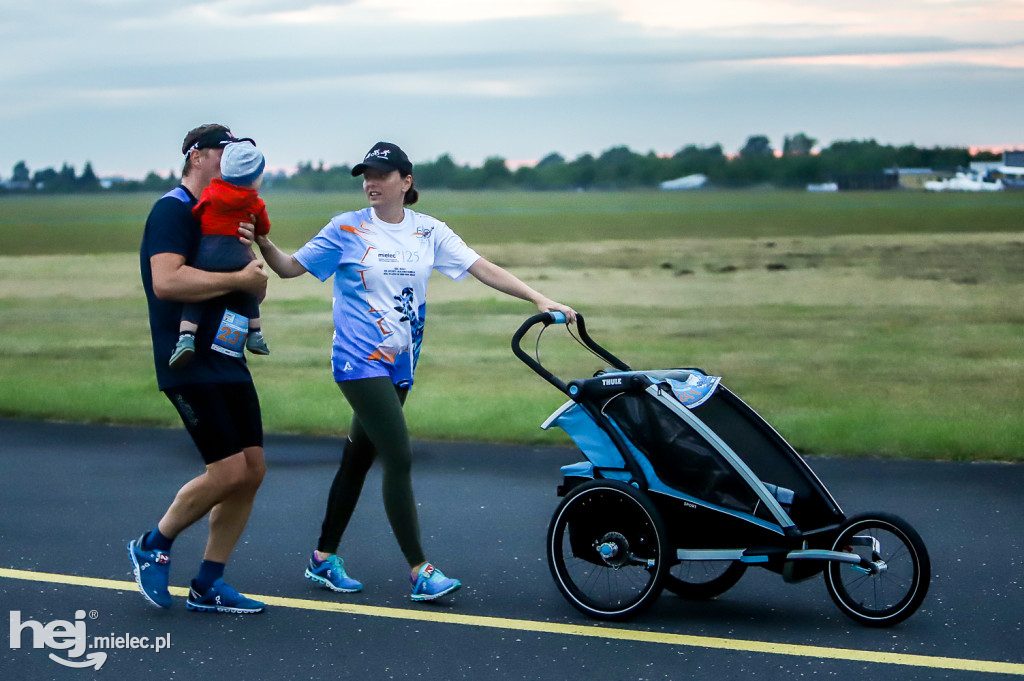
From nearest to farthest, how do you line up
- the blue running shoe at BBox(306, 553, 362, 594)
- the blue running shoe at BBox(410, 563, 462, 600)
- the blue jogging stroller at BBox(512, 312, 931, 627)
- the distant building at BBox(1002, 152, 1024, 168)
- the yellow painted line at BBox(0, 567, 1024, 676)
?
the yellow painted line at BBox(0, 567, 1024, 676) < the blue jogging stroller at BBox(512, 312, 931, 627) < the blue running shoe at BBox(410, 563, 462, 600) < the blue running shoe at BBox(306, 553, 362, 594) < the distant building at BBox(1002, 152, 1024, 168)

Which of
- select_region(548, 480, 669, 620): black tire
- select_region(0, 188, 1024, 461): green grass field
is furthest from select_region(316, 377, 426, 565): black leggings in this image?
select_region(0, 188, 1024, 461): green grass field

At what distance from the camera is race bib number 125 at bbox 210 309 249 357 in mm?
5215

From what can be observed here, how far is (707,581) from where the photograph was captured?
582 centimetres

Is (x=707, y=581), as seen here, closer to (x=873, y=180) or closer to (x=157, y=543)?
(x=157, y=543)

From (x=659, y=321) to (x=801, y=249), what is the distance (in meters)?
18.3

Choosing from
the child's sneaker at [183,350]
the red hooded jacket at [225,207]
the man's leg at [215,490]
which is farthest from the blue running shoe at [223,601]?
the red hooded jacket at [225,207]

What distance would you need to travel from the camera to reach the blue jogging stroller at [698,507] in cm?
521

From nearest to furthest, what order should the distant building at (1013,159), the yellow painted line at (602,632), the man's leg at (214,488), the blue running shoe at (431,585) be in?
the yellow painted line at (602,632) < the man's leg at (214,488) < the blue running shoe at (431,585) < the distant building at (1013,159)

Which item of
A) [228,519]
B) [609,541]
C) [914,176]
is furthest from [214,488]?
[914,176]

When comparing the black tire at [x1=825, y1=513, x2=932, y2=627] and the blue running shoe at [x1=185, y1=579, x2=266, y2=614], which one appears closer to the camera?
the black tire at [x1=825, y1=513, x2=932, y2=627]

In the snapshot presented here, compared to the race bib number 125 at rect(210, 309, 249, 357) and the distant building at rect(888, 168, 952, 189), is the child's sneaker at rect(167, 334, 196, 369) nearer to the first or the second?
the race bib number 125 at rect(210, 309, 249, 357)

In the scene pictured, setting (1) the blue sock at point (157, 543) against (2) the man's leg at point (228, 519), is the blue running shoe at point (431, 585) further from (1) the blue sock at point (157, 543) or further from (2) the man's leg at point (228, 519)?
(1) the blue sock at point (157, 543)

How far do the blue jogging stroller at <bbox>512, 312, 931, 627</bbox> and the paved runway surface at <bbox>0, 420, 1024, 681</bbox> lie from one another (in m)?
0.19

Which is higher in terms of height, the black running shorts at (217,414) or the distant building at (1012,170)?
the distant building at (1012,170)
